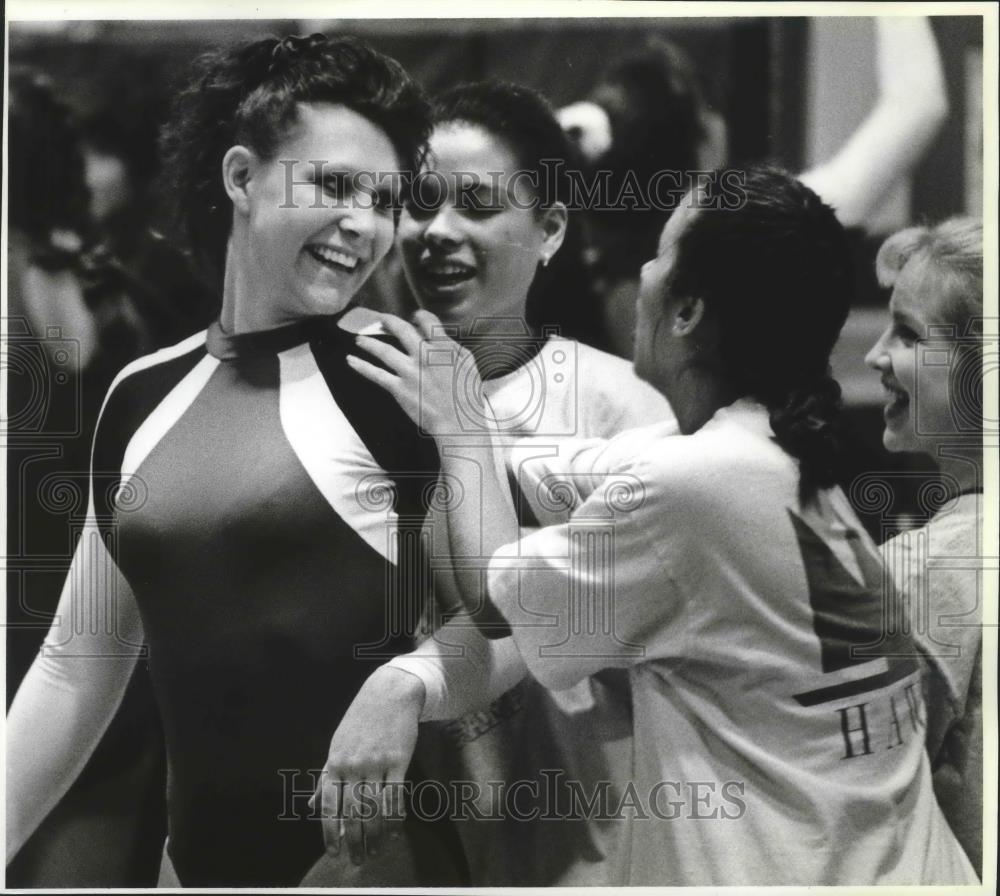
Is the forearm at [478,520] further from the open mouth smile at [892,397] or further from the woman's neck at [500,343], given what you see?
the open mouth smile at [892,397]

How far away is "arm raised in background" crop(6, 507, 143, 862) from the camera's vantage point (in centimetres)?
231

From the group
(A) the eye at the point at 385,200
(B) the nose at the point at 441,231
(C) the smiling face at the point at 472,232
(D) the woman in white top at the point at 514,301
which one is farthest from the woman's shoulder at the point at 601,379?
(A) the eye at the point at 385,200

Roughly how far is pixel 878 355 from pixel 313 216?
1214 mm

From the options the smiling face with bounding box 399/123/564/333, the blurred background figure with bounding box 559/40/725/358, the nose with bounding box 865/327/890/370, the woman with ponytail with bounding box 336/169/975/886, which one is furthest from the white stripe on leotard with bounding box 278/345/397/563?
the nose with bounding box 865/327/890/370

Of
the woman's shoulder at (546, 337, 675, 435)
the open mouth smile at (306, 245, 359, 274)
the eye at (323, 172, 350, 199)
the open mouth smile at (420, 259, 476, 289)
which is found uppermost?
the eye at (323, 172, 350, 199)

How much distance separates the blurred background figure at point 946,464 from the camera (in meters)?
2.32

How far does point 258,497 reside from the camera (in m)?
2.26

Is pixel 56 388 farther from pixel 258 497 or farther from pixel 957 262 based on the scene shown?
pixel 957 262

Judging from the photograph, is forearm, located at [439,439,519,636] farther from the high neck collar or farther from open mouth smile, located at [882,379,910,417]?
open mouth smile, located at [882,379,910,417]

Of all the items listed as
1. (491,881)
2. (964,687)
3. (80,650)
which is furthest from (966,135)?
(80,650)

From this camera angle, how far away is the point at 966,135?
7.69 ft

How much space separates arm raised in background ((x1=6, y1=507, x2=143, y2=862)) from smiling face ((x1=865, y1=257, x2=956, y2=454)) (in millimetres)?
1649

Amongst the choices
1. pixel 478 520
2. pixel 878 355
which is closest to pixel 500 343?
pixel 478 520

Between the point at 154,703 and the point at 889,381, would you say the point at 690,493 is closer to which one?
the point at 889,381
